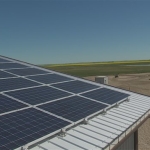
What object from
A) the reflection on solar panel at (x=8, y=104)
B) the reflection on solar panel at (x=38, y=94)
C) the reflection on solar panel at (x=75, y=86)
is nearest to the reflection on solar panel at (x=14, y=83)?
the reflection on solar panel at (x=38, y=94)

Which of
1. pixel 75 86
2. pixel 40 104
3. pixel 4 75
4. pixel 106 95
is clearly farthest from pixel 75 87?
pixel 40 104

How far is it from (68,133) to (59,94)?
504cm

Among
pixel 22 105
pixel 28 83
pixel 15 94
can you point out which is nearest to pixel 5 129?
pixel 22 105

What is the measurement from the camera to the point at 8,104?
14.0m

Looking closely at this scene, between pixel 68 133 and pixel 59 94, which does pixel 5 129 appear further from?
pixel 59 94

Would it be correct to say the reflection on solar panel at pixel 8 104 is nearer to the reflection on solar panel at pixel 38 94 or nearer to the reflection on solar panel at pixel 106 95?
the reflection on solar panel at pixel 38 94

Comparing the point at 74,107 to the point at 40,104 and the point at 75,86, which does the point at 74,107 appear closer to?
the point at 40,104

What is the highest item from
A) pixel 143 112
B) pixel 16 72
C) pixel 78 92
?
pixel 16 72

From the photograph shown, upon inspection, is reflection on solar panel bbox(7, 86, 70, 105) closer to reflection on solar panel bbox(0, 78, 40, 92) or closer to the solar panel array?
the solar panel array

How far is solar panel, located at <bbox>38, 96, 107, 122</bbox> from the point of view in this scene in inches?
569

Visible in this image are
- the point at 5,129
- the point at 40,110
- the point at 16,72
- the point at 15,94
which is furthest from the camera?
the point at 16,72

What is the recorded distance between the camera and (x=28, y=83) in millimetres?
19031

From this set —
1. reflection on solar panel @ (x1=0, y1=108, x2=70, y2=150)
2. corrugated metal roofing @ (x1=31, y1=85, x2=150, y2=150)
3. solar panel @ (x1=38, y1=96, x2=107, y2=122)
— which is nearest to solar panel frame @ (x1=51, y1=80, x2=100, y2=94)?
solar panel @ (x1=38, y1=96, x2=107, y2=122)

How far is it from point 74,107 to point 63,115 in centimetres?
175
